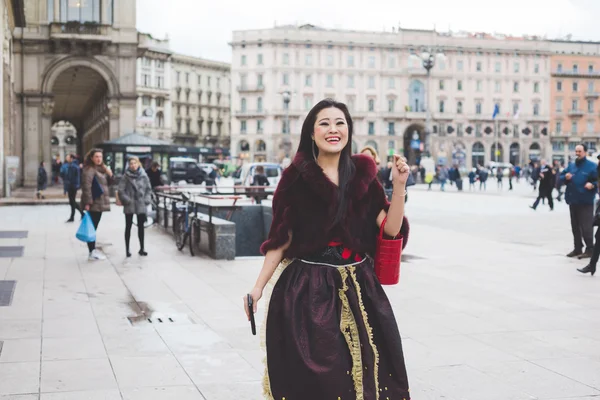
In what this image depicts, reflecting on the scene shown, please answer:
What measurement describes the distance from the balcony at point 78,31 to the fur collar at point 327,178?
32.5 metres

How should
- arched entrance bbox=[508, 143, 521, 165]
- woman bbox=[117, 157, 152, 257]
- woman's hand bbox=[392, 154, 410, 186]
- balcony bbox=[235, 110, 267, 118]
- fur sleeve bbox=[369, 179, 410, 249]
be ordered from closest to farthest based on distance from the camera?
woman's hand bbox=[392, 154, 410, 186] → fur sleeve bbox=[369, 179, 410, 249] → woman bbox=[117, 157, 152, 257] → balcony bbox=[235, 110, 267, 118] → arched entrance bbox=[508, 143, 521, 165]

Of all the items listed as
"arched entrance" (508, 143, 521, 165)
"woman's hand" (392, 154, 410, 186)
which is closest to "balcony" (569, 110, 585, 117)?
"arched entrance" (508, 143, 521, 165)

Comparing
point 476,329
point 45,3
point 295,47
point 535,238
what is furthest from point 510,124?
point 476,329

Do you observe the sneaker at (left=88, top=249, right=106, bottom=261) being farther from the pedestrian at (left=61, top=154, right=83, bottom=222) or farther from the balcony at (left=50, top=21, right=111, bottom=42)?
the balcony at (left=50, top=21, right=111, bottom=42)

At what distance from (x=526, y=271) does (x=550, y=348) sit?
4.98m

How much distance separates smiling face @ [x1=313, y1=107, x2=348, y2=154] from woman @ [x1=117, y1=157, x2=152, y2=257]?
949 centimetres

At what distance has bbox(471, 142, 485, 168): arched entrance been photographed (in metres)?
103

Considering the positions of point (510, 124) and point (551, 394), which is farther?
point (510, 124)

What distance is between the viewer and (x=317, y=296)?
147 inches

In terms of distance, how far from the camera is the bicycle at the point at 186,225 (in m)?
13.8

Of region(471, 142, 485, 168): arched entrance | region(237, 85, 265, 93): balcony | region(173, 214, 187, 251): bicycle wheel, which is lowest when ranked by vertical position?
region(173, 214, 187, 251): bicycle wheel

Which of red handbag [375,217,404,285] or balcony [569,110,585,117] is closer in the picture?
red handbag [375,217,404,285]

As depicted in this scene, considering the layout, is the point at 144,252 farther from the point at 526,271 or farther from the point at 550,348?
the point at 550,348

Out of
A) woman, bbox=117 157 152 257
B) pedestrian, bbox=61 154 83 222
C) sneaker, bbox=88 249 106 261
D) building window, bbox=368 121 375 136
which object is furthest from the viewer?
building window, bbox=368 121 375 136
